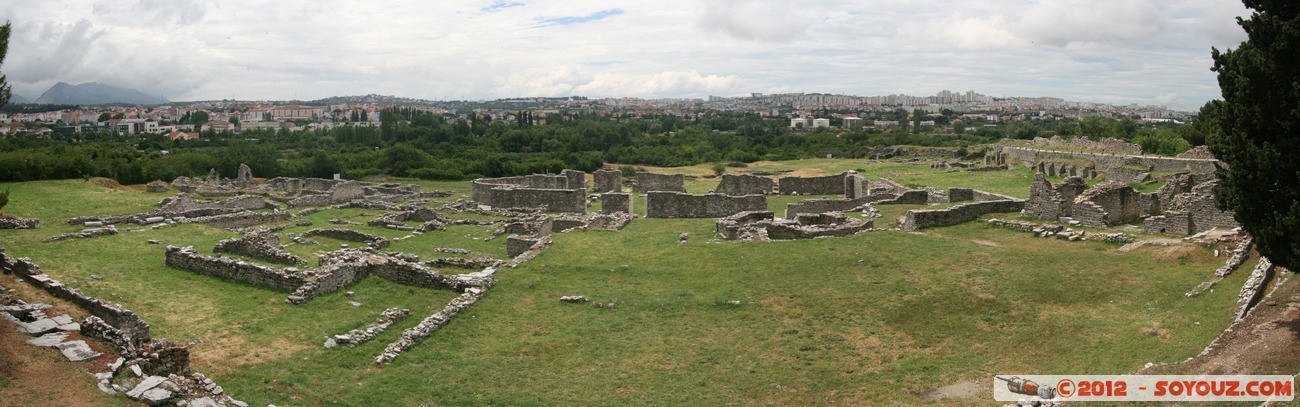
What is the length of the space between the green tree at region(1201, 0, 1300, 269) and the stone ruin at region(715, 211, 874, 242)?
1352cm

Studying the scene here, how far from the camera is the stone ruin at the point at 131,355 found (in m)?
11.2

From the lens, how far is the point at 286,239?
30266mm

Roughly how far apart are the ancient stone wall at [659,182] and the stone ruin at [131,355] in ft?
126

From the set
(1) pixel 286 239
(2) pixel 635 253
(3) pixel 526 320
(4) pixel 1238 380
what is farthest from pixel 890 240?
(1) pixel 286 239

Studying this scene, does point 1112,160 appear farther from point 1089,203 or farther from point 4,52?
point 4,52

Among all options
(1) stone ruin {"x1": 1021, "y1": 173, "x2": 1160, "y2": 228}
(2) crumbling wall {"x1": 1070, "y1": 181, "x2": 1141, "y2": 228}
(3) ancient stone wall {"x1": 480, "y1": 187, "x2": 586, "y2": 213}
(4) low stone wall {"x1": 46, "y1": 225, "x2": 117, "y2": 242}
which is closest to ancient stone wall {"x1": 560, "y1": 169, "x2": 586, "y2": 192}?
(3) ancient stone wall {"x1": 480, "y1": 187, "x2": 586, "y2": 213}

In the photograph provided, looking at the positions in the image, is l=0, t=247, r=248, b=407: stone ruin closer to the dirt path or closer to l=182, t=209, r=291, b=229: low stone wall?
the dirt path

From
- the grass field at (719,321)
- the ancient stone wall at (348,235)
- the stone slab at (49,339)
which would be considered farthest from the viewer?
the ancient stone wall at (348,235)

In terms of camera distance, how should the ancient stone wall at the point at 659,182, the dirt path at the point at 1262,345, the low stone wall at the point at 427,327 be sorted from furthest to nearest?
1. the ancient stone wall at the point at 659,182
2. the low stone wall at the point at 427,327
3. the dirt path at the point at 1262,345

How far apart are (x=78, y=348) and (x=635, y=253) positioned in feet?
48.0

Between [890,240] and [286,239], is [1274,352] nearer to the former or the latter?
[890,240]

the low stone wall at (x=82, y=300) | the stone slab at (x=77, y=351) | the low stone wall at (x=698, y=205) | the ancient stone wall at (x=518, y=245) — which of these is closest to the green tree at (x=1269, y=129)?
the stone slab at (x=77, y=351)

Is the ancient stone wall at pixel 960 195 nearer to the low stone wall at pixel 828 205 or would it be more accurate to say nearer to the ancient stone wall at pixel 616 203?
the low stone wall at pixel 828 205

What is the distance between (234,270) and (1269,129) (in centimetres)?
2112
